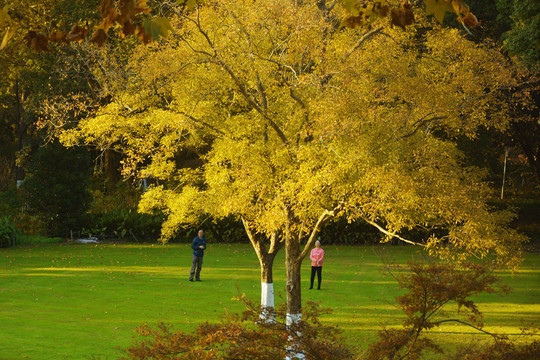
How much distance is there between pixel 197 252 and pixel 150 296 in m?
2.52

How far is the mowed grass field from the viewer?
13.2 m

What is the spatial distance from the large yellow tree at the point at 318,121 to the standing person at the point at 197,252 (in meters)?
4.99

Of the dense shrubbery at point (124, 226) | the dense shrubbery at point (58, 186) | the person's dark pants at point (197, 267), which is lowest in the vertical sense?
the person's dark pants at point (197, 267)

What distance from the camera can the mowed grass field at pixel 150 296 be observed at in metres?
13.2

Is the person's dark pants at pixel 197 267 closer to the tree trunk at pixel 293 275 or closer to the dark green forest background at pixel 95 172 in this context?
the dark green forest background at pixel 95 172

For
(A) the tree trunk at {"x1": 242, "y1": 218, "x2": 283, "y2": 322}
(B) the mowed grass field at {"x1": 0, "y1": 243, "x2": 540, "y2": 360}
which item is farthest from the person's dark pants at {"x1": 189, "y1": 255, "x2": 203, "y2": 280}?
(A) the tree trunk at {"x1": 242, "y1": 218, "x2": 283, "y2": 322}

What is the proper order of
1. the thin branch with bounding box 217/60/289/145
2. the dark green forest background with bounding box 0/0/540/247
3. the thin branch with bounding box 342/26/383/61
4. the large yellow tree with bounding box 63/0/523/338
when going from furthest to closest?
the dark green forest background with bounding box 0/0/540/247 < the thin branch with bounding box 217/60/289/145 < the thin branch with bounding box 342/26/383/61 < the large yellow tree with bounding box 63/0/523/338

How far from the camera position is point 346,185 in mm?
11547

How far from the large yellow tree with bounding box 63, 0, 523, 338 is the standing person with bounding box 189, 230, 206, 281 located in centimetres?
499

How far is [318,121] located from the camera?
11.4m

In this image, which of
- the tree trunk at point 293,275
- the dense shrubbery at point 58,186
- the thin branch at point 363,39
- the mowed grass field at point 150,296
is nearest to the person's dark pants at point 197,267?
the mowed grass field at point 150,296

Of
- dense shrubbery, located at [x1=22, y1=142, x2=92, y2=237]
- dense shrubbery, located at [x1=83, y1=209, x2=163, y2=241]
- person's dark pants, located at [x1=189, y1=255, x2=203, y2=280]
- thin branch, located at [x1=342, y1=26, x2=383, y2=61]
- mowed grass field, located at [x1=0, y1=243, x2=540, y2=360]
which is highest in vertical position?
thin branch, located at [x1=342, y1=26, x2=383, y2=61]

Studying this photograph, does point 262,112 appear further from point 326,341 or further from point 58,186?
point 58,186

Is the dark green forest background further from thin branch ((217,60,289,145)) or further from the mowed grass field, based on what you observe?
thin branch ((217,60,289,145))
